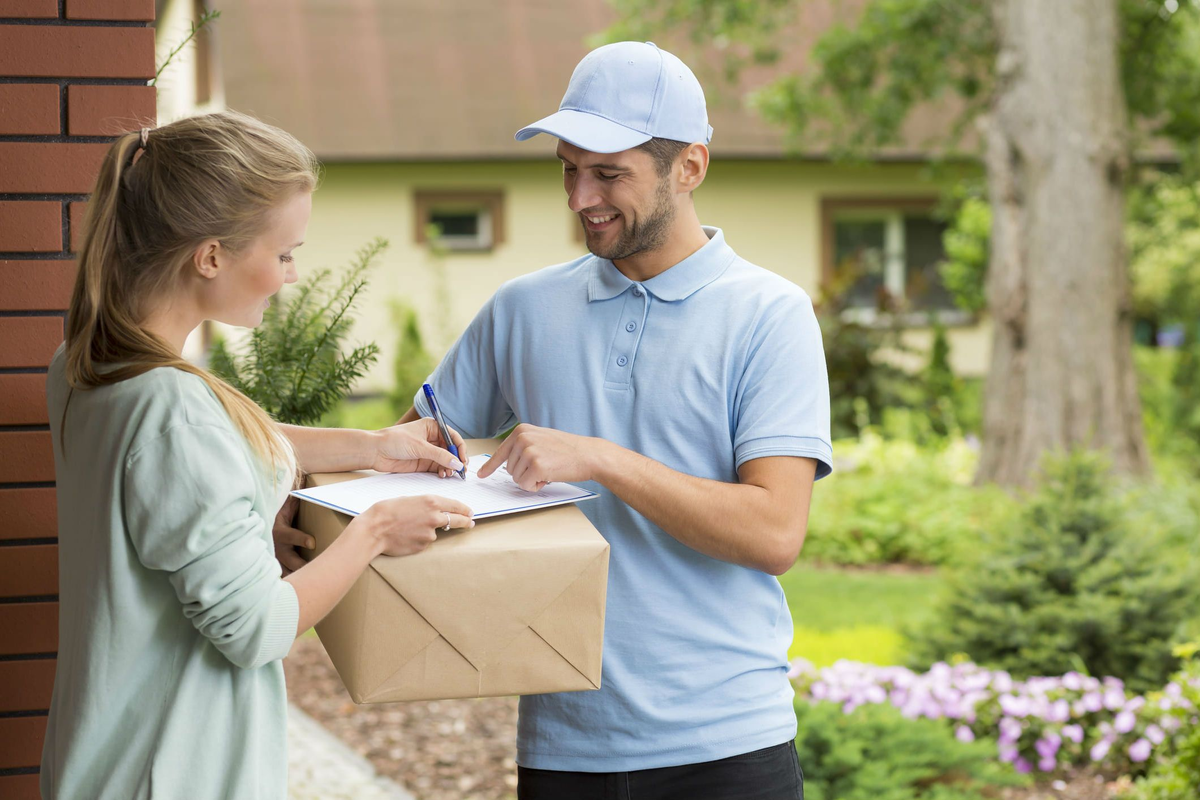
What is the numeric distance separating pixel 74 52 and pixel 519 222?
13023 mm

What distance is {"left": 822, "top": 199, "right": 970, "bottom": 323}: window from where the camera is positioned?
50.6 ft

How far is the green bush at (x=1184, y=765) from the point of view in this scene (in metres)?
3.28

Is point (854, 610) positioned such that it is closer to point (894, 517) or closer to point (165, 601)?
point (894, 517)

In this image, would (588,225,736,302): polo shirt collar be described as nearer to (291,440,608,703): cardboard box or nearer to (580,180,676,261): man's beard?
(580,180,676,261): man's beard

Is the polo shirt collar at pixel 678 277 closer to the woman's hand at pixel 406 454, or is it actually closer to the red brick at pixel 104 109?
the woman's hand at pixel 406 454

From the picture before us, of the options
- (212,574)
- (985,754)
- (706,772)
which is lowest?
(985,754)

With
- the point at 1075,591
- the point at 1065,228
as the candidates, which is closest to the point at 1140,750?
the point at 1075,591

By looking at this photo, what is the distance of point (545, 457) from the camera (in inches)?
68.1

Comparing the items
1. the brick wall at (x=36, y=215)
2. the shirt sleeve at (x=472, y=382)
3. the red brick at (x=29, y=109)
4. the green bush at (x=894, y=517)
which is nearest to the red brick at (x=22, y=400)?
the brick wall at (x=36, y=215)

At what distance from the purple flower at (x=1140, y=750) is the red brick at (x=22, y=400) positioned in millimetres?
3530

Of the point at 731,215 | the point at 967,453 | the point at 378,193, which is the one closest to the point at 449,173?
the point at 378,193

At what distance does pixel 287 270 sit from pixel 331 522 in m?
0.35

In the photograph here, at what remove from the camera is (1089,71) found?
8367mm

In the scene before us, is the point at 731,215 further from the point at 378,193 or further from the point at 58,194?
the point at 58,194
